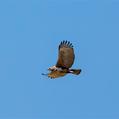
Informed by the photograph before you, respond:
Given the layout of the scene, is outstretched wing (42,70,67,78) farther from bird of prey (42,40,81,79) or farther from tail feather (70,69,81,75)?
tail feather (70,69,81,75)

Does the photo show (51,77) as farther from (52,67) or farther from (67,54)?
(67,54)

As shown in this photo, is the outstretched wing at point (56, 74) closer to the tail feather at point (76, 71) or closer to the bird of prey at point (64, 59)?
the bird of prey at point (64, 59)

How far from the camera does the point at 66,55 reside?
20.9 meters

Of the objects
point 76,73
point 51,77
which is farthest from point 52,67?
point 76,73

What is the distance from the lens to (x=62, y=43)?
21297 millimetres

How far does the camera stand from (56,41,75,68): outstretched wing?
20.9 metres

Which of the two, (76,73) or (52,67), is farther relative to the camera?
(52,67)

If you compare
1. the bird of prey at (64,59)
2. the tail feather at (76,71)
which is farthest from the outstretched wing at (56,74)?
the tail feather at (76,71)

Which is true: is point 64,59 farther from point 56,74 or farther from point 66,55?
point 56,74

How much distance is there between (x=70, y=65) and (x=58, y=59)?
2.72 feet

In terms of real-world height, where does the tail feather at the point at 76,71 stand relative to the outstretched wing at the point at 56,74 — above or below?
below

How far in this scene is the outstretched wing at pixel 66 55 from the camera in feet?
68.4

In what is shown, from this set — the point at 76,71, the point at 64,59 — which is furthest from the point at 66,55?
the point at 76,71

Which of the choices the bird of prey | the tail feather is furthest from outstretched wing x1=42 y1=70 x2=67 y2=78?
the tail feather
